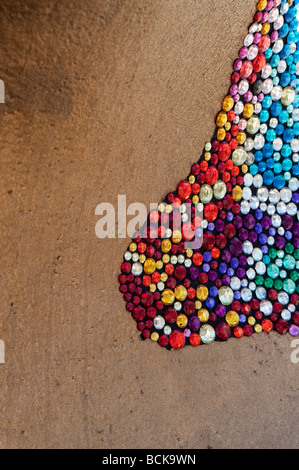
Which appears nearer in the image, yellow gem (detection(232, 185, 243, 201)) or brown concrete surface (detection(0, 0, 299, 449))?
brown concrete surface (detection(0, 0, 299, 449))

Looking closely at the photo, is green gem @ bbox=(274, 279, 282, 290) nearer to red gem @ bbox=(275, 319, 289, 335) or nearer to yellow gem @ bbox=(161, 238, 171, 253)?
red gem @ bbox=(275, 319, 289, 335)

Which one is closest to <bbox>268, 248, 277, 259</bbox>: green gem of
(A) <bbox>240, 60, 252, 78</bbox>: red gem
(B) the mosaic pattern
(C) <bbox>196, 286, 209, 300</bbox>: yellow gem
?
(B) the mosaic pattern

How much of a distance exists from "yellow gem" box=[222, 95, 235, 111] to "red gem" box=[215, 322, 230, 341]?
0.93 feet

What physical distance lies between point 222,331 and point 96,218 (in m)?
0.22

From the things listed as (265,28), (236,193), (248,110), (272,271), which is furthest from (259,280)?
(265,28)

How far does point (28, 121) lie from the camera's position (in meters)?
0.48

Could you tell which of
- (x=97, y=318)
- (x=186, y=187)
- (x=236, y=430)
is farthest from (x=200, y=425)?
(x=186, y=187)

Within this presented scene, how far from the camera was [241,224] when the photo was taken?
2.03 ft

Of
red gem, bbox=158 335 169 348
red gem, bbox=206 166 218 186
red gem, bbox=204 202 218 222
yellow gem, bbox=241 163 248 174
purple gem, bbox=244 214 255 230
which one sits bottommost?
red gem, bbox=158 335 169 348

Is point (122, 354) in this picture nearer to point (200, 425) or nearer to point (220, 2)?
point (200, 425)

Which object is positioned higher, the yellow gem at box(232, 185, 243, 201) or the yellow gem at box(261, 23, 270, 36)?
the yellow gem at box(261, 23, 270, 36)

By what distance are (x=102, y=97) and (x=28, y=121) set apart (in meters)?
0.09

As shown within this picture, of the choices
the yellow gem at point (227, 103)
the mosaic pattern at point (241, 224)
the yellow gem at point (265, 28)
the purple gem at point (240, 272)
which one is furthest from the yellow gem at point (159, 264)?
the yellow gem at point (265, 28)

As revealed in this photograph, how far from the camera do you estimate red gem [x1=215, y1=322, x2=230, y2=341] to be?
593 millimetres
